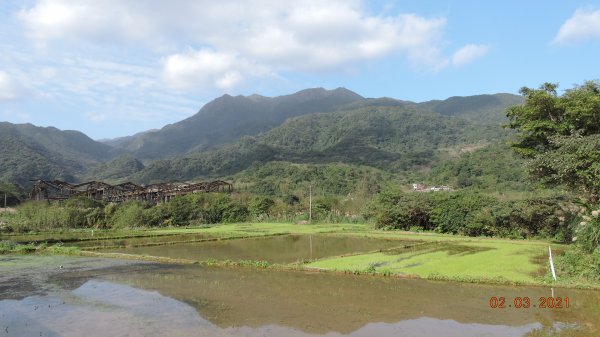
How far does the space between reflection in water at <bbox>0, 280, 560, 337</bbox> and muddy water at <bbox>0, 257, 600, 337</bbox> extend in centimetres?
2

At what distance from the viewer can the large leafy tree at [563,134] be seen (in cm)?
1952

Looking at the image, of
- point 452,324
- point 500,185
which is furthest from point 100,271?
point 500,185

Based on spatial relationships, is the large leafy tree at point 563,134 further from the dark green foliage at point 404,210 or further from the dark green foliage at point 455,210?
the dark green foliage at point 404,210

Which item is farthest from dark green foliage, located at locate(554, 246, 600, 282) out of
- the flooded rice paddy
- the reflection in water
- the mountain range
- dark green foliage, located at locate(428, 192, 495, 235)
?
the mountain range

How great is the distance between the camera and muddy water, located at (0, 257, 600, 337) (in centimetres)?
1012

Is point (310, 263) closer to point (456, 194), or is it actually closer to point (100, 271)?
point (100, 271)

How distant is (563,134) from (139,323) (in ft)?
79.0

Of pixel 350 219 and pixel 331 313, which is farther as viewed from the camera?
pixel 350 219

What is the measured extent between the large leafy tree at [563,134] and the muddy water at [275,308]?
8.36 m

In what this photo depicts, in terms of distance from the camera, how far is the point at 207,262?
20.4 meters

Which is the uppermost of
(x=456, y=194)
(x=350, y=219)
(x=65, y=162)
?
(x=65, y=162)

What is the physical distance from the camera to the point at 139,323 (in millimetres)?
10688

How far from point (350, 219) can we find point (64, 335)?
45.7 metres

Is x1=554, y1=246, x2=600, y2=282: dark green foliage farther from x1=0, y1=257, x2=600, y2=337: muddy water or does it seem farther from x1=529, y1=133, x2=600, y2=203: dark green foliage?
x1=529, y1=133, x2=600, y2=203: dark green foliage
